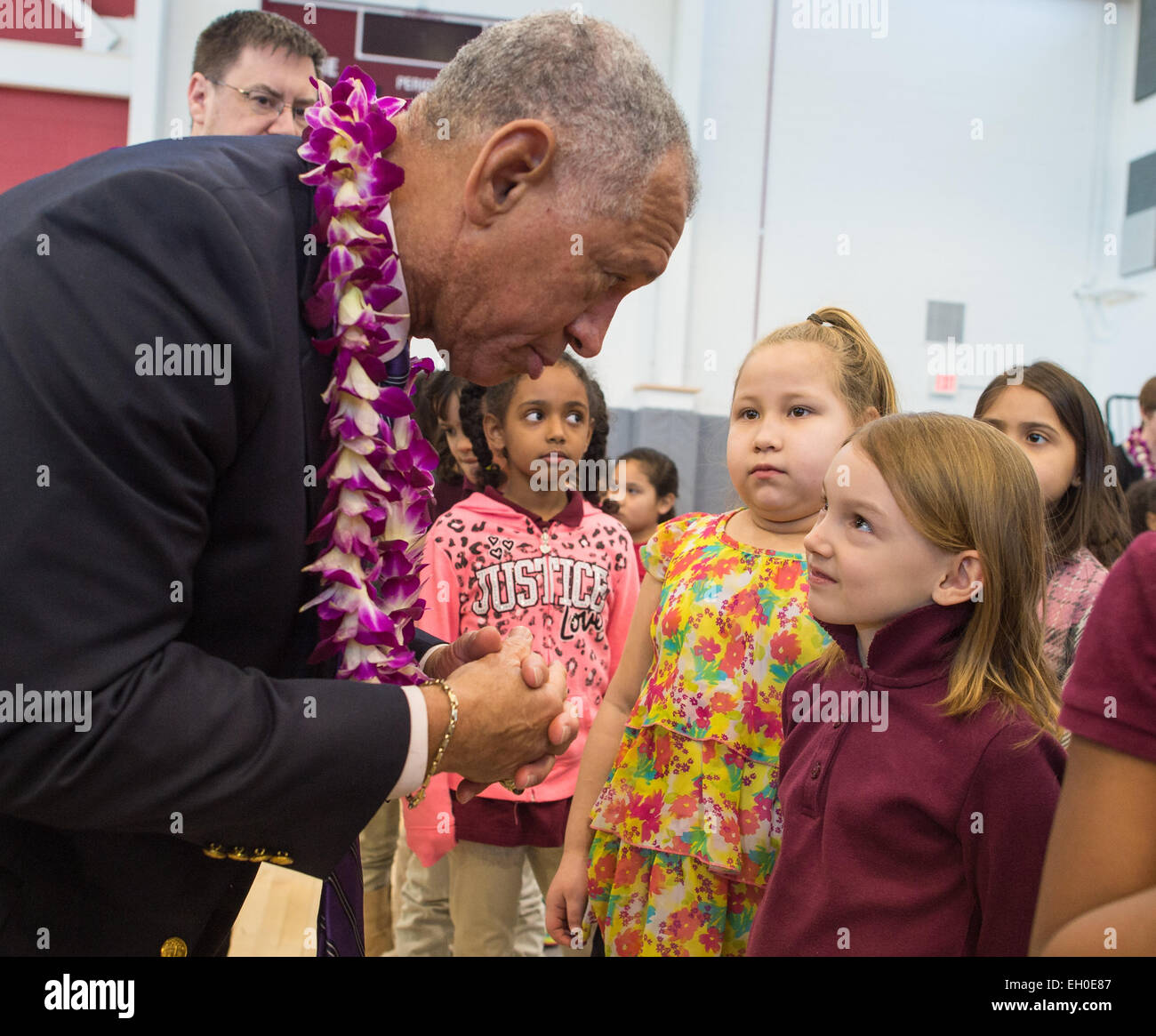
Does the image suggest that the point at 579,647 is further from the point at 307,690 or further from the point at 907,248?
the point at 907,248

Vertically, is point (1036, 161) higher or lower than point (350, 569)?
higher

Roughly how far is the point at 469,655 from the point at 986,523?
0.75m

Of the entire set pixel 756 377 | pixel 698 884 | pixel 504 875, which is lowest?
pixel 504 875

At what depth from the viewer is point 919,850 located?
4.63 feet

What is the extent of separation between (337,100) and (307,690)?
74 cm

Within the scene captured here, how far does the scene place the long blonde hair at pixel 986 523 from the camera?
1.50m

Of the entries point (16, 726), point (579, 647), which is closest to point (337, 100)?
point (16, 726)

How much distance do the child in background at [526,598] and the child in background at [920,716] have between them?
1011 mm

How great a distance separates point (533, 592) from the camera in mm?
2635

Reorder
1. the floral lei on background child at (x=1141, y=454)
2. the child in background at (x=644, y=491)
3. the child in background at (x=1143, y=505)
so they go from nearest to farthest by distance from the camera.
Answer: the child in background at (x=1143, y=505) < the floral lei on background child at (x=1141, y=454) < the child in background at (x=644, y=491)

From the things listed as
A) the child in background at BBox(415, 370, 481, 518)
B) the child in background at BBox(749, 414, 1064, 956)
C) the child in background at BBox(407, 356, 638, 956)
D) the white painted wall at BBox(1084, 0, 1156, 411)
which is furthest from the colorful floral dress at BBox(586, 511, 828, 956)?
the white painted wall at BBox(1084, 0, 1156, 411)

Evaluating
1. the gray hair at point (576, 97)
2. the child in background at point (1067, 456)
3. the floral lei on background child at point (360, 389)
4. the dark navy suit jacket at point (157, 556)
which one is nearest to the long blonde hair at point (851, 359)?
the child in background at point (1067, 456)

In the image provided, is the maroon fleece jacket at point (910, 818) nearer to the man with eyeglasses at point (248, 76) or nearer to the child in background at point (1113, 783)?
the child in background at point (1113, 783)

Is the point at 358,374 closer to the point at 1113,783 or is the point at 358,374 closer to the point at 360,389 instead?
the point at 360,389
